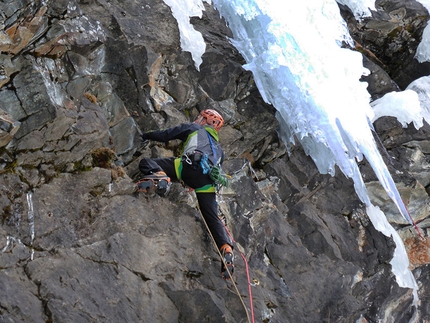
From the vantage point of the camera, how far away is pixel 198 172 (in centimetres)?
696

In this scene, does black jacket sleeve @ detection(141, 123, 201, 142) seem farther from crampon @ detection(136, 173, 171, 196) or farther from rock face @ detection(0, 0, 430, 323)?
crampon @ detection(136, 173, 171, 196)

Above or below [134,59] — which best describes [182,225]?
below

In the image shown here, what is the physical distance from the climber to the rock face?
0.21m

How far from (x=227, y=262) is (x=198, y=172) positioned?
49.7 inches

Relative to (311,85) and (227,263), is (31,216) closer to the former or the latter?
(227,263)

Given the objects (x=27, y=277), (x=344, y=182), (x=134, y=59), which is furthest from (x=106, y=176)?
(x=344, y=182)

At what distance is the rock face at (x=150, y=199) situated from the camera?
5.85 m

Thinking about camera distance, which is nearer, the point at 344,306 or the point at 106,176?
the point at 106,176

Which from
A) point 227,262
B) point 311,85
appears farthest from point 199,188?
point 311,85

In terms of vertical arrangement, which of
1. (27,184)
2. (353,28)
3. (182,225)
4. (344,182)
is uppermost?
(27,184)

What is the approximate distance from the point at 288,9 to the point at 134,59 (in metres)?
3.84

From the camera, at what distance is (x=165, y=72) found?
28.0 feet

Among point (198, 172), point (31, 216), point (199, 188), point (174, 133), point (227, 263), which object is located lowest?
point (227, 263)

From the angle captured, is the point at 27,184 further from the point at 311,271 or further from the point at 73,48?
the point at 311,271
